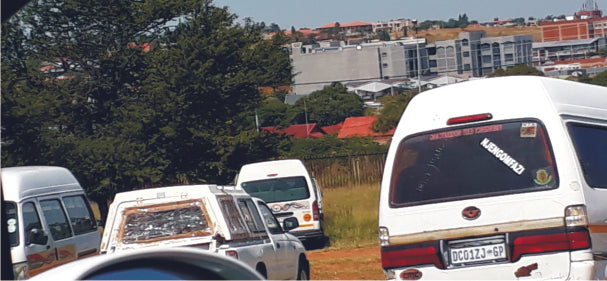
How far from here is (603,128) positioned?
8.80m

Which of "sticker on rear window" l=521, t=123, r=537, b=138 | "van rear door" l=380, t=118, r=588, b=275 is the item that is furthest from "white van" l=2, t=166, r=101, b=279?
"sticker on rear window" l=521, t=123, r=537, b=138

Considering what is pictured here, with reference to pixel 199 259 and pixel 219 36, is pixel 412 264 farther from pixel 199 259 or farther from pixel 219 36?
pixel 219 36

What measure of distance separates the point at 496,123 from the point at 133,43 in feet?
114

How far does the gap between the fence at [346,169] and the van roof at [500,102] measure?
1136 inches

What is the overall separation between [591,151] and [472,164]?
3.66ft

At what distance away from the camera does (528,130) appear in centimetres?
803

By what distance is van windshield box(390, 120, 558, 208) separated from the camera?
311 inches

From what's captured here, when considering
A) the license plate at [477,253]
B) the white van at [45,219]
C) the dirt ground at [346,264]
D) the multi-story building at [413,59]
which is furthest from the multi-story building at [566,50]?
the license plate at [477,253]

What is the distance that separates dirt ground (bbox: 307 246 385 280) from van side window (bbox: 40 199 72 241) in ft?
16.8

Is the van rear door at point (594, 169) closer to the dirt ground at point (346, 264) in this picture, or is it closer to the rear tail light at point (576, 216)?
the rear tail light at point (576, 216)

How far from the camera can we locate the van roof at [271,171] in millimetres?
23141

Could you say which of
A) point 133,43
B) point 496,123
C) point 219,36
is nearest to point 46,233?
point 496,123

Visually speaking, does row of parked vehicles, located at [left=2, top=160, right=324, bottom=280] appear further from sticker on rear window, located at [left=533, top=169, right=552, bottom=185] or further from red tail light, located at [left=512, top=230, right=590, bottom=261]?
sticker on rear window, located at [left=533, top=169, right=552, bottom=185]

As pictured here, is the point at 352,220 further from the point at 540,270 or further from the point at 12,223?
the point at 540,270
